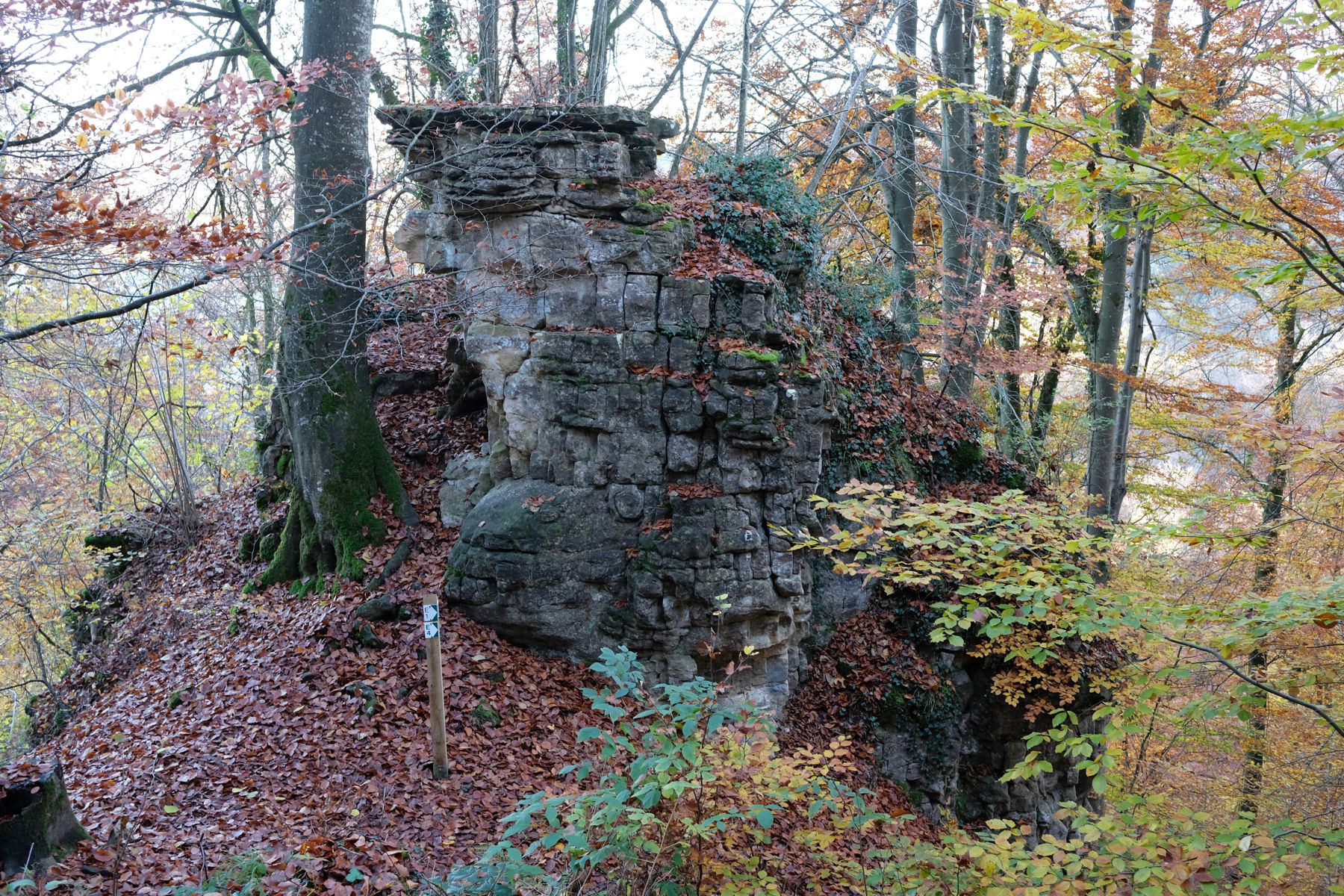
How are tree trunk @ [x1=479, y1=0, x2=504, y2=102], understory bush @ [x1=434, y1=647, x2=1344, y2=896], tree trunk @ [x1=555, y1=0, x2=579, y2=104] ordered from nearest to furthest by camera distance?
understory bush @ [x1=434, y1=647, x2=1344, y2=896]
tree trunk @ [x1=479, y1=0, x2=504, y2=102]
tree trunk @ [x1=555, y1=0, x2=579, y2=104]

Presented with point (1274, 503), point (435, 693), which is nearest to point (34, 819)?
point (435, 693)

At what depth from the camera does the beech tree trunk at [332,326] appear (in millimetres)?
8195

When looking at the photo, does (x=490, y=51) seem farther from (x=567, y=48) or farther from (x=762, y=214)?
(x=762, y=214)

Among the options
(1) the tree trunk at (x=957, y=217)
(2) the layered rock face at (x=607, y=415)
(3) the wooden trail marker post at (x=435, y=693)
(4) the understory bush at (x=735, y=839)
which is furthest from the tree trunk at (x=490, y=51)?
(4) the understory bush at (x=735, y=839)

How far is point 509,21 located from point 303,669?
35.9ft

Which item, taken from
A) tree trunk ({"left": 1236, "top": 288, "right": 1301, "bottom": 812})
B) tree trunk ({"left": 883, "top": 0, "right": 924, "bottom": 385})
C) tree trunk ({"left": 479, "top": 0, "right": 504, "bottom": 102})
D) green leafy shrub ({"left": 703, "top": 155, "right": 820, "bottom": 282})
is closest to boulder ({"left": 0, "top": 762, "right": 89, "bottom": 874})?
green leafy shrub ({"left": 703, "top": 155, "right": 820, "bottom": 282})

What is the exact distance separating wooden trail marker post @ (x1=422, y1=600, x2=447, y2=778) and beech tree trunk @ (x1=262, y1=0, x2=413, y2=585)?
2.18 metres

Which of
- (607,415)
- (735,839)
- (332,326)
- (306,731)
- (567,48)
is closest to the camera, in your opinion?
(735,839)

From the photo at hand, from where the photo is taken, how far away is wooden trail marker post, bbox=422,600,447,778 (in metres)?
6.27

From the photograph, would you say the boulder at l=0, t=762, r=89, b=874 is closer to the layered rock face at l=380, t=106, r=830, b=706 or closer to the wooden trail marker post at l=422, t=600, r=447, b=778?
the wooden trail marker post at l=422, t=600, r=447, b=778

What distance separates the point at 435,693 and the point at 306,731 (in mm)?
1141

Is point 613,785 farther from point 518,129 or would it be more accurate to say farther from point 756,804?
point 518,129

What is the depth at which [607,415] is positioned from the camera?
8.26 metres

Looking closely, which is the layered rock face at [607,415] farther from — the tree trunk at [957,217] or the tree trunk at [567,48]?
the tree trunk at [957,217]
